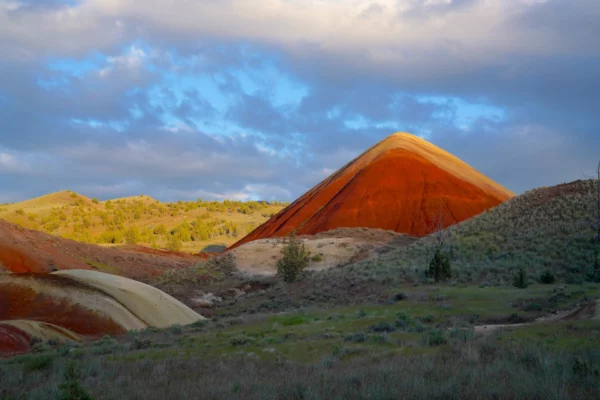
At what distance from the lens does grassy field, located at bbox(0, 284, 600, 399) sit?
682 cm

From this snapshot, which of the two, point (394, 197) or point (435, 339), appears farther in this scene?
point (394, 197)

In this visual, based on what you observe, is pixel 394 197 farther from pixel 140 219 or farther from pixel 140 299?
pixel 140 219

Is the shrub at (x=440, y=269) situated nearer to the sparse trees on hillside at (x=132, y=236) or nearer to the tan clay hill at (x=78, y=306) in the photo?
the tan clay hill at (x=78, y=306)

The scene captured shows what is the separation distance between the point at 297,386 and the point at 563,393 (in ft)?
11.0

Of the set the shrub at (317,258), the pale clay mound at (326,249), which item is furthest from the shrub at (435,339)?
the shrub at (317,258)

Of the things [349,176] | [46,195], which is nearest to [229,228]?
[349,176]

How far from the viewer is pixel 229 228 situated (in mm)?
111312

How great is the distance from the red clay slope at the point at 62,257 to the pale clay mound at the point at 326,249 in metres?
9.69

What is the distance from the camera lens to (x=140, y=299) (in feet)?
73.4

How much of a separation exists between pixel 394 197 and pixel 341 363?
57.3 meters

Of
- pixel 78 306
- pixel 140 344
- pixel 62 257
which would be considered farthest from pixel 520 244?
pixel 62 257

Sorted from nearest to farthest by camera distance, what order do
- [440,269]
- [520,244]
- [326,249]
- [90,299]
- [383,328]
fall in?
[383,328]
[90,299]
[440,269]
[520,244]
[326,249]

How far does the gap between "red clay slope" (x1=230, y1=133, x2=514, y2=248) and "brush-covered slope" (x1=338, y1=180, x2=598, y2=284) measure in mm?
14435

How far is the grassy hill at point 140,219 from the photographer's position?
9531 centimetres
